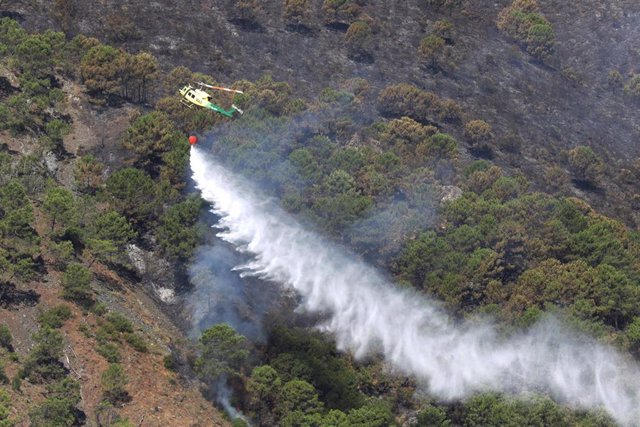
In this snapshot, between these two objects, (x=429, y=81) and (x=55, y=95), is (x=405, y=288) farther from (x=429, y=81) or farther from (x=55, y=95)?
(x=429, y=81)

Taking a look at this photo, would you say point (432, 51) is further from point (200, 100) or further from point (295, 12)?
point (200, 100)

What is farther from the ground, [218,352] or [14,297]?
[218,352]

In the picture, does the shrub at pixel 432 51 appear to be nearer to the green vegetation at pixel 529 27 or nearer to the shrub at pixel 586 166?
the green vegetation at pixel 529 27

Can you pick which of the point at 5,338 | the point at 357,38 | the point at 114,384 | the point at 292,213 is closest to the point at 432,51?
the point at 357,38

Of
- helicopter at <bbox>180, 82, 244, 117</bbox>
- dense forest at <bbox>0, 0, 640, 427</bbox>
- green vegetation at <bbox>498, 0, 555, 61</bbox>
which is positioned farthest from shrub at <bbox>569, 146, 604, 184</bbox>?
helicopter at <bbox>180, 82, 244, 117</bbox>

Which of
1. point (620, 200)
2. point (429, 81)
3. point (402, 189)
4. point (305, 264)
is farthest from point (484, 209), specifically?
point (429, 81)

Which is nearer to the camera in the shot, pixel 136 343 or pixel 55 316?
pixel 55 316

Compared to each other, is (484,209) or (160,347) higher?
(484,209)

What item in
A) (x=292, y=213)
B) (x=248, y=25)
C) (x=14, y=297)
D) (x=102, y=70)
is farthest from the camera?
(x=248, y=25)
